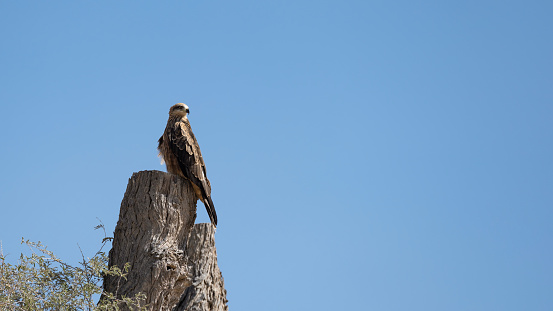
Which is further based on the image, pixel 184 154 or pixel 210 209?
pixel 184 154

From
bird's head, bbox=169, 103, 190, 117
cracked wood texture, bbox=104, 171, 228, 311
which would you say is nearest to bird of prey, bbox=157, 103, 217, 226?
bird's head, bbox=169, 103, 190, 117

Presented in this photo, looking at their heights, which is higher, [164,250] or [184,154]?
[184,154]

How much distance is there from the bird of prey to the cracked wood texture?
1.01ft

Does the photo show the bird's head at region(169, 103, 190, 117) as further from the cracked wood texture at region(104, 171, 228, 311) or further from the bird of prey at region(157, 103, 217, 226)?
the cracked wood texture at region(104, 171, 228, 311)

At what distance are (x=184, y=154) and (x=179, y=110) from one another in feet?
2.87

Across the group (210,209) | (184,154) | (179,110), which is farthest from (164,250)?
(179,110)

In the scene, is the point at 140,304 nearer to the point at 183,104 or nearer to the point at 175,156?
the point at 175,156

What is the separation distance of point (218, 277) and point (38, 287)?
1.73 meters

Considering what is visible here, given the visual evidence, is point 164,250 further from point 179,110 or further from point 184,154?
point 179,110

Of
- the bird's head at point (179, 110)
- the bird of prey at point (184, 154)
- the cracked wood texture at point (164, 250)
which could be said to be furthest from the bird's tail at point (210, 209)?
the bird's head at point (179, 110)

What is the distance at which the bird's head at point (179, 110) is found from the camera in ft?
25.0

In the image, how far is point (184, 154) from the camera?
22.9 ft

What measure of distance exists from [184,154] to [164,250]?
54.6 inches

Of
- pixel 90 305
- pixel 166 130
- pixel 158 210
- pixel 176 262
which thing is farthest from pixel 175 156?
pixel 90 305
